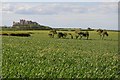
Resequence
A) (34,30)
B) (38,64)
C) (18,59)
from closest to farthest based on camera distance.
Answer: (38,64), (18,59), (34,30)

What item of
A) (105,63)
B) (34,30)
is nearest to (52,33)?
(34,30)

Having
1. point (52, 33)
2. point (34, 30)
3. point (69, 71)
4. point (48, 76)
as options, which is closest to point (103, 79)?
point (69, 71)

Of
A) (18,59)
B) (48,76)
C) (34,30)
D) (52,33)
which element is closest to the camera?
(48,76)

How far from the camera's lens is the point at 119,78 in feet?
52.3

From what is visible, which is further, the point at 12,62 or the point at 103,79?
the point at 12,62

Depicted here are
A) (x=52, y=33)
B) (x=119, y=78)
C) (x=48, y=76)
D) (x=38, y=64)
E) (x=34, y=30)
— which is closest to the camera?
(x=48, y=76)

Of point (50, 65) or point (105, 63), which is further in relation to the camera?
point (105, 63)

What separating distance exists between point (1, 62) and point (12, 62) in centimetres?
66

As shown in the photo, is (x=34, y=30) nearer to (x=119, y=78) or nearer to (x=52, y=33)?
(x=52, y=33)

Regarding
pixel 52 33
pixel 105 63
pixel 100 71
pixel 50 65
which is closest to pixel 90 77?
pixel 100 71

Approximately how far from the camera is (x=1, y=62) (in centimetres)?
1758

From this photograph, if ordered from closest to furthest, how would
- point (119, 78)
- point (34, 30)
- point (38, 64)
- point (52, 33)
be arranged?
point (119, 78)
point (38, 64)
point (52, 33)
point (34, 30)

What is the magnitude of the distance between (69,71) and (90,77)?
4.14 feet

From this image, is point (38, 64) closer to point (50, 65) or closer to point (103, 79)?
point (50, 65)
